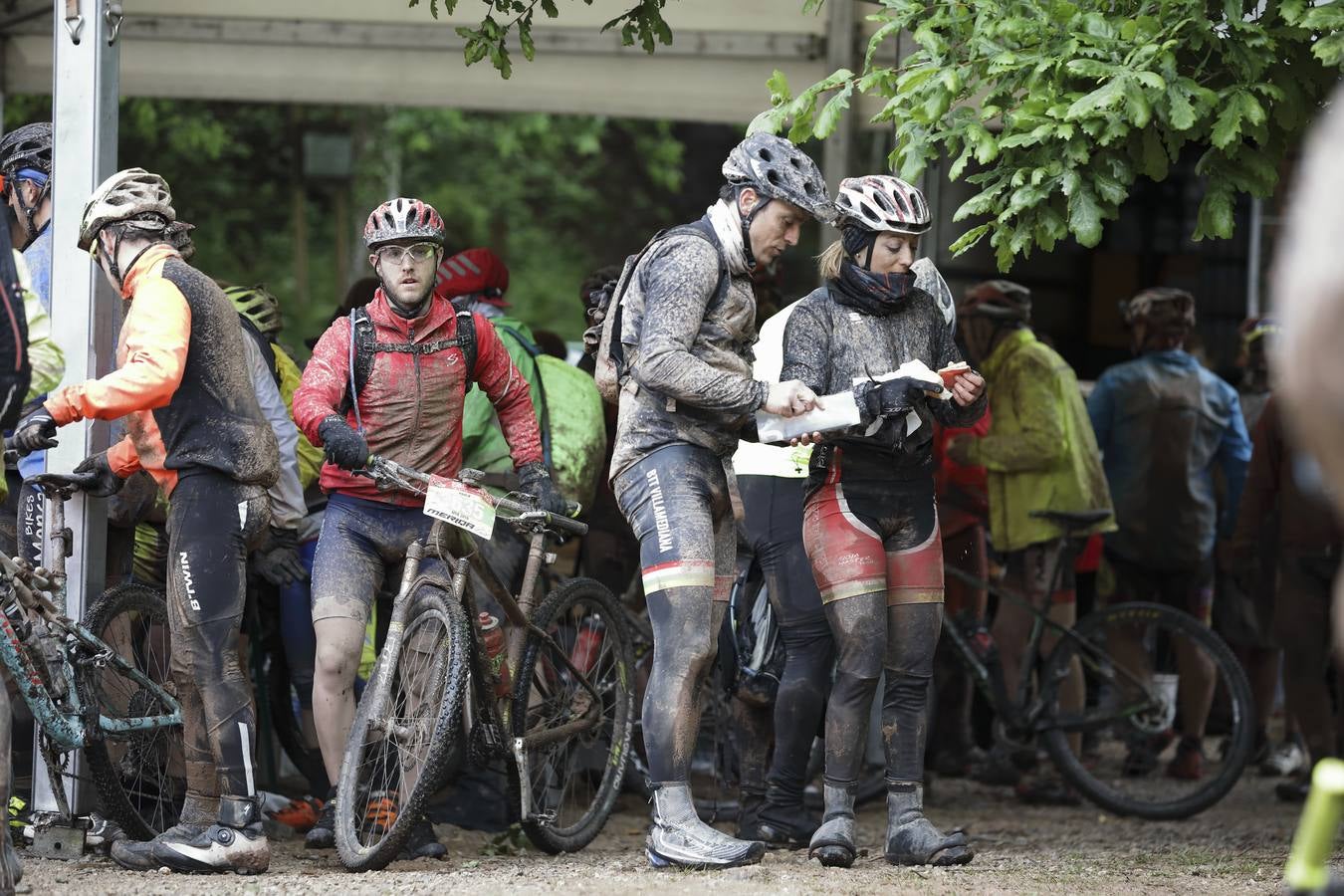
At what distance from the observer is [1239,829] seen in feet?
25.6

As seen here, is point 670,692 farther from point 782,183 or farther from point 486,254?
point 486,254

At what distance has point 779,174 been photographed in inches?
220

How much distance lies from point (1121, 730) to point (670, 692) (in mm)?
3371

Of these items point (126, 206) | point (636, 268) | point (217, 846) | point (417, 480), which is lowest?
point (217, 846)

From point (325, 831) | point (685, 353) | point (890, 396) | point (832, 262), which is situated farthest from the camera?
point (325, 831)

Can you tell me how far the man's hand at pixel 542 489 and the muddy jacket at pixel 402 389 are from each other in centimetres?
23

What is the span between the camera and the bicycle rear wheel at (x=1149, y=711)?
7910 mm

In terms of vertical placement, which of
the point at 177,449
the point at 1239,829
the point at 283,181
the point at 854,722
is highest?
the point at 283,181

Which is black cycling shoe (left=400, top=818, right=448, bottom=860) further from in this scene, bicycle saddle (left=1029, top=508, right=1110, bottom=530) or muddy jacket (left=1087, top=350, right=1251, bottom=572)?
muddy jacket (left=1087, top=350, right=1251, bottom=572)

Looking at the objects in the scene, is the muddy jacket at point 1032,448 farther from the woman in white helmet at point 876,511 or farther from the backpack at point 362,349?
the backpack at point 362,349

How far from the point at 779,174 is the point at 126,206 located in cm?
194

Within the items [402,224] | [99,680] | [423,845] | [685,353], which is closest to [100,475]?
[99,680]

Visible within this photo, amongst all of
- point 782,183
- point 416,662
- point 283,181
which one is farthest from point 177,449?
point 283,181

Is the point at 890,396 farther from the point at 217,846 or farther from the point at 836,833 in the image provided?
the point at 217,846
